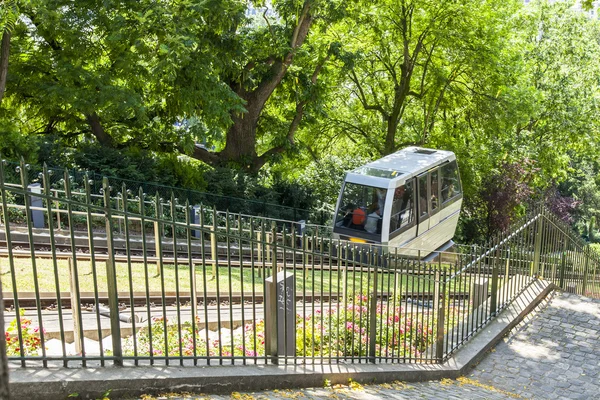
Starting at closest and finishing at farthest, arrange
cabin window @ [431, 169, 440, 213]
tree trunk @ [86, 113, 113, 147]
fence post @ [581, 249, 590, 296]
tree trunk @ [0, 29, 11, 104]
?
tree trunk @ [0, 29, 11, 104], fence post @ [581, 249, 590, 296], cabin window @ [431, 169, 440, 213], tree trunk @ [86, 113, 113, 147]

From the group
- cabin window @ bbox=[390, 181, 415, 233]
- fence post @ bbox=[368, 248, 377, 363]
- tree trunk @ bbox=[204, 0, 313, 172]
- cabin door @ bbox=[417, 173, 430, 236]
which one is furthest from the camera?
tree trunk @ bbox=[204, 0, 313, 172]

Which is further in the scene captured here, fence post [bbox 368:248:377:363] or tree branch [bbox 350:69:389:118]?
tree branch [bbox 350:69:389:118]

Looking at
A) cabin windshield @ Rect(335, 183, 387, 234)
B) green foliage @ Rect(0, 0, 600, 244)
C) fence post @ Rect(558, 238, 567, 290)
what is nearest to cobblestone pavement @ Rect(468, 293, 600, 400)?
fence post @ Rect(558, 238, 567, 290)

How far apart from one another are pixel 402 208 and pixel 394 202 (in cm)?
43

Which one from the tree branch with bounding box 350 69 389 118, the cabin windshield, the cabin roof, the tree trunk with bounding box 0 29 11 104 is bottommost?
the cabin windshield

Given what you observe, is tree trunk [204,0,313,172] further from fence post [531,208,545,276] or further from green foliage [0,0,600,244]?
fence post [531,208,545,276]

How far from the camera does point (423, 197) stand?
17.6 meters

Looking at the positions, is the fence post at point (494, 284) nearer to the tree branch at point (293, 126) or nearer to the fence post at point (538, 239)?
the fence post at point (538, 239)

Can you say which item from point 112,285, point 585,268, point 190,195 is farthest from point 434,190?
point 112,285

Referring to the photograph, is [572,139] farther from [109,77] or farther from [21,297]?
[21,297]

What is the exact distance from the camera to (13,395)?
4.29 m

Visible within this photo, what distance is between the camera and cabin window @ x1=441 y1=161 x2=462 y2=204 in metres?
19.1

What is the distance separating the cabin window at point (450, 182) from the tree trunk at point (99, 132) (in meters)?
10.4

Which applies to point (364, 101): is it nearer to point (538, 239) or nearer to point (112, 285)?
point (538, 239)
